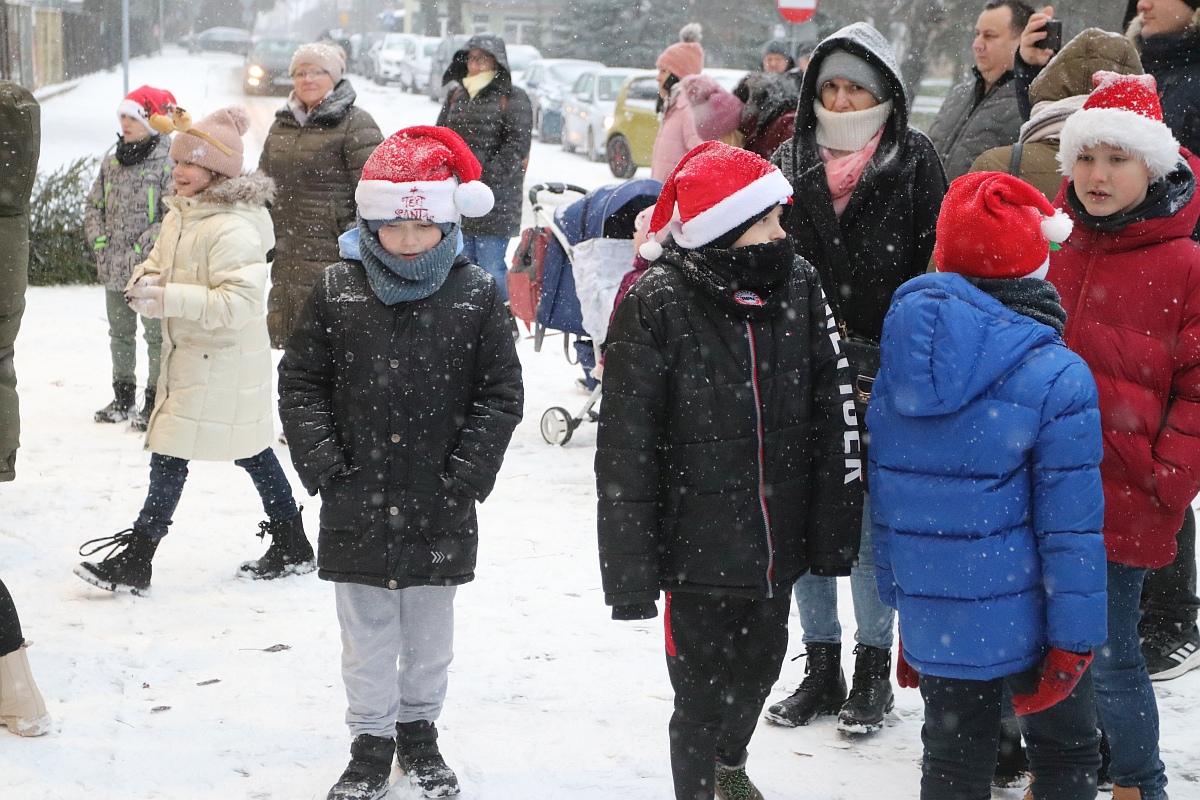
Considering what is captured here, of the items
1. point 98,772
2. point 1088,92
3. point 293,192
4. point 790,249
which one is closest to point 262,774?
point 98,772

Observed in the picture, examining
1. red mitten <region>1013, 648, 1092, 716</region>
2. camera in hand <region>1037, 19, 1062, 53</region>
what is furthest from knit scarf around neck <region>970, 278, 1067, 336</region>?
camera in hand <region>1037, 19, 1062, 53</region>

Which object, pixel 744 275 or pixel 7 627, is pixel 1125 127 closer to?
pixel 744 275

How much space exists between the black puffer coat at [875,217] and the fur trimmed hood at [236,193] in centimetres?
232

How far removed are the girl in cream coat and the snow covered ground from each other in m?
0.32

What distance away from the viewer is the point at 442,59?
34.9m

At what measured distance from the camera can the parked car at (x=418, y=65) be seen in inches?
1491

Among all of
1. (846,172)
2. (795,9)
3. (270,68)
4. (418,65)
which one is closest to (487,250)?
(846,172)

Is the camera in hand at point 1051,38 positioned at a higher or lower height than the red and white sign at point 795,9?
lower

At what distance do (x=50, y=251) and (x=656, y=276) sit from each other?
388 inches

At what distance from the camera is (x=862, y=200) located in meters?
3.95

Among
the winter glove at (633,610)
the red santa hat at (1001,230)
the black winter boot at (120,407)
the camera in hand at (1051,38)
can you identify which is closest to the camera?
the red santa hat at (1001,230)

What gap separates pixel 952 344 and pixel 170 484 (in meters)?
3.41

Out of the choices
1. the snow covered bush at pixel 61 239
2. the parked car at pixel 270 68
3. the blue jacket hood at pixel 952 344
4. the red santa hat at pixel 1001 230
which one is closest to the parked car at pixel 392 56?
the parked car at pixel 270 68

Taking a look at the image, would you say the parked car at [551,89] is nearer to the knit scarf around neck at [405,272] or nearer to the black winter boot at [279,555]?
the black winter boot at [279,555]
